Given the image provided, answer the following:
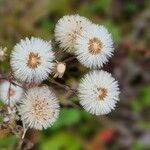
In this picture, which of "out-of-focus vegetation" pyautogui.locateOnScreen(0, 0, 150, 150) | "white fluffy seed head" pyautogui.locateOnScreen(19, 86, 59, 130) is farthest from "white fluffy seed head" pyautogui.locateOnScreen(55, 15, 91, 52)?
"out-of-focus vegetation" pyautogui.locateOnScreen(0, 0, 150, 150)

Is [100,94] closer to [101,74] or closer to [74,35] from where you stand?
[101,74]

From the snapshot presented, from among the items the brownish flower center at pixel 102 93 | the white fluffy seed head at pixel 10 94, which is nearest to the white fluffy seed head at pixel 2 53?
the white fluffy seed head at pixel 10 94

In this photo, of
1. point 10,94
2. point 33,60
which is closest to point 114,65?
point 10,94

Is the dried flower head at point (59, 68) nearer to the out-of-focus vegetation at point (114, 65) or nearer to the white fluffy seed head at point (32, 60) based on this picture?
the white fluffy seed head at point (32, 60)

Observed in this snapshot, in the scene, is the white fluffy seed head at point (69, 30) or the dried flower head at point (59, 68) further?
the white fluffy seed head at point (69, 30)

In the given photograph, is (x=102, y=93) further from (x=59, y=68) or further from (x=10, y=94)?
(x=10, y=94)

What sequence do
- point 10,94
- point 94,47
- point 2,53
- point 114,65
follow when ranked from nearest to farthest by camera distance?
1. point 94,47
2. point 2,53
3. point 10,94
4. point 114,65

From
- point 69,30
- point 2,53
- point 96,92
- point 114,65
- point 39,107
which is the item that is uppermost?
point 114,65
